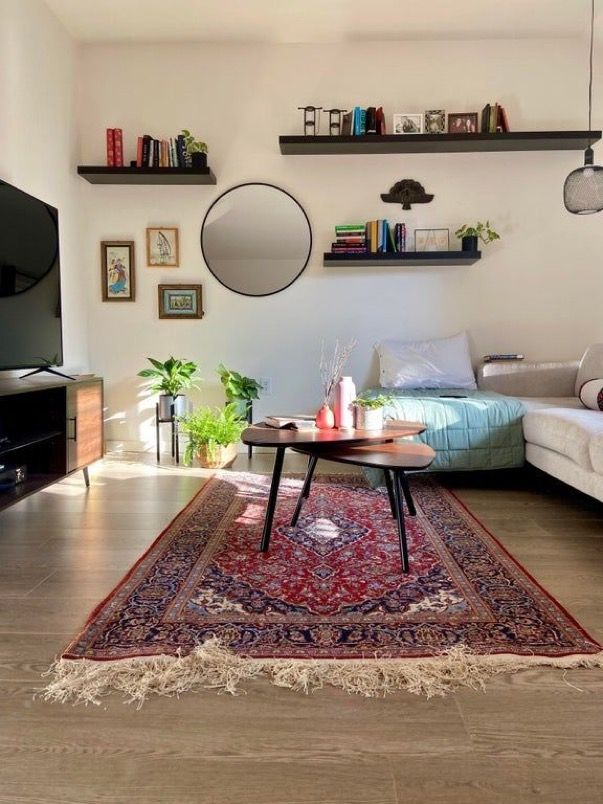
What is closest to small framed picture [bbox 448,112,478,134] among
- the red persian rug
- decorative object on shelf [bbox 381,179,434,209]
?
decorative object on shelf [bbox 381,179,434,209]

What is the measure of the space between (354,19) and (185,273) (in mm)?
2052

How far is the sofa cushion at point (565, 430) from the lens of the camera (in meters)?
2.34

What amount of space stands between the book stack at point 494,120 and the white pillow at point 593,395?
Result: 6.40 ft

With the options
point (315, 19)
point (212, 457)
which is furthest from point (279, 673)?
point (315, 19)

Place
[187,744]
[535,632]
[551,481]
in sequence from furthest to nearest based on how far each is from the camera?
[551,481] < [535,632] < [187,744]

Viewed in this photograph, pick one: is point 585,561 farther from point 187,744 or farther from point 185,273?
point 185,273

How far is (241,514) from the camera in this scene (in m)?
2.58

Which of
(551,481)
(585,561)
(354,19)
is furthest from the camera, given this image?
(354,19)

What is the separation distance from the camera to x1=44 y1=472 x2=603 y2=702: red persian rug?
51.5 inches

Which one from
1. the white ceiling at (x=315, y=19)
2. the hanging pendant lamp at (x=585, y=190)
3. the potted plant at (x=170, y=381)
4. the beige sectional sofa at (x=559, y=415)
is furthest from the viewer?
the potted plant at (x=170, y=381)

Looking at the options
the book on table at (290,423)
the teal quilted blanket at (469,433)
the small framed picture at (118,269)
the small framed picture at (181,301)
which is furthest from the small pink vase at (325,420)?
the small framed picture at (118,269)

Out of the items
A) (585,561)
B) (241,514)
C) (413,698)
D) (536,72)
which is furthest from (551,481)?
(536,72)

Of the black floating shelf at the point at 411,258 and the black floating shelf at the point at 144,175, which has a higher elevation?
the black floating shelf at the point at 144,175

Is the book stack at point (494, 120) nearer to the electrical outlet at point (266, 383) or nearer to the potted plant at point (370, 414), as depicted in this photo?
the electrical outlet at point (266, 383)
